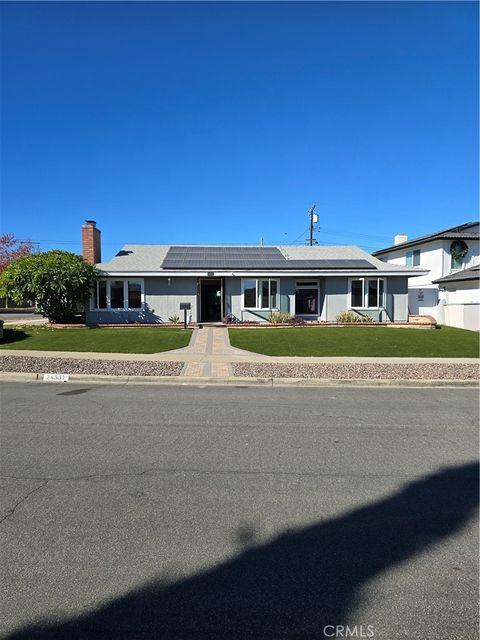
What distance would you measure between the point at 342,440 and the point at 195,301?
17908 mm

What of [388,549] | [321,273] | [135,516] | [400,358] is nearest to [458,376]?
[400,358]

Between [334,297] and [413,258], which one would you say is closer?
[334,297]

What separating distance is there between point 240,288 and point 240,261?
67.0 inches

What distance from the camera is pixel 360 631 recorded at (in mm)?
2350

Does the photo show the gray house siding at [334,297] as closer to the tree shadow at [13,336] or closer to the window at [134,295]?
the window at [134,295]

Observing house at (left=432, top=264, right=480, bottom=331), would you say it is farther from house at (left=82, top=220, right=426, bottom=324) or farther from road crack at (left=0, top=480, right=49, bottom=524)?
road crack at (left=0, top=480, right=49, bottom=524)

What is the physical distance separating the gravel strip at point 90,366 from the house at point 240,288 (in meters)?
10.5

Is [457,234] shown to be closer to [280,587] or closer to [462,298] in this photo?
[462,298]

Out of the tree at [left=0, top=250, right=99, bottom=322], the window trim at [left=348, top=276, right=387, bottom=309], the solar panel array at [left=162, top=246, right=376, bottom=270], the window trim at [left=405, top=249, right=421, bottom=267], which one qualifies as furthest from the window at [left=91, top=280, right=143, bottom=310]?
the window trim at [left=405, top=249, right=421, bottom=267]

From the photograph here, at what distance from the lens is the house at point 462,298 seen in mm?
23109

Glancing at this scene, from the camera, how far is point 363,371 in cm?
1075

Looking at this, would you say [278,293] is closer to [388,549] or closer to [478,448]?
[478,448]

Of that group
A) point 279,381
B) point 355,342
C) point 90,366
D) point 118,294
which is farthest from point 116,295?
point 279,381

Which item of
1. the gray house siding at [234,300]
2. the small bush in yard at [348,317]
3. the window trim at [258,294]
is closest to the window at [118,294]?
the gray house siding at [234,300]
